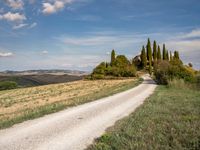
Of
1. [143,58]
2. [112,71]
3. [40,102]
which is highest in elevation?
[143,58]

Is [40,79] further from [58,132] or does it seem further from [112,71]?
[58,132]

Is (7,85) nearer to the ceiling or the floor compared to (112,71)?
Result: nearer to the floor

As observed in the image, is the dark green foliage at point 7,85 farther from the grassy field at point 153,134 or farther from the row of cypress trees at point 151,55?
the grassy field at point 153,134

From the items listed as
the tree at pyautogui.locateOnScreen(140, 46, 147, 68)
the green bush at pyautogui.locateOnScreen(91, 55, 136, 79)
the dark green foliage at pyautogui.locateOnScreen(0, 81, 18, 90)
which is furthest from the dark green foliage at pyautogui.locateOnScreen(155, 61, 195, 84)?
the tree at pyautogui.locateOnScreen(140, 46, 147, 68)

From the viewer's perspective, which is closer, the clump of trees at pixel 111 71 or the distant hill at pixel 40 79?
the clump of trees at pixel 111 71

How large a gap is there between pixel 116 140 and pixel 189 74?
109ft

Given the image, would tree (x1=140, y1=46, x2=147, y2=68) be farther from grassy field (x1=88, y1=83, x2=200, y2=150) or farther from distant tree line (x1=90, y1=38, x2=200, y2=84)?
grassy field (x1=88, y1=83, x2=200, y2=150)

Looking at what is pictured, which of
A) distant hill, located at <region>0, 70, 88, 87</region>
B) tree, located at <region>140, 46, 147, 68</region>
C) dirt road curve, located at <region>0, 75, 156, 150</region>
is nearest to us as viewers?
dirt road curve, located at <region>0, 75, 156, 150</region>

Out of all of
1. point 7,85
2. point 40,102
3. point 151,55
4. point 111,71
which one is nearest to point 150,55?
point 151,55

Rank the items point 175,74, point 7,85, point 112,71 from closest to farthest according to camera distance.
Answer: point 175,74 < point 112,71 < point 7,85

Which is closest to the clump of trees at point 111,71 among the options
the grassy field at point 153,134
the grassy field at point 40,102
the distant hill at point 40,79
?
the distant hill at point 40,79

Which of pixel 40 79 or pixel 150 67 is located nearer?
pixel 150 67

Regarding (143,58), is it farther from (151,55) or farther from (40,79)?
(40,79)

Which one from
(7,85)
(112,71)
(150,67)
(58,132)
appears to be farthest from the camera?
(150,67)
